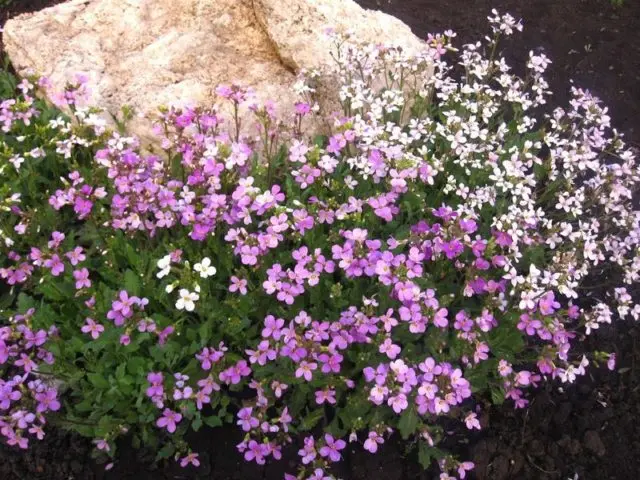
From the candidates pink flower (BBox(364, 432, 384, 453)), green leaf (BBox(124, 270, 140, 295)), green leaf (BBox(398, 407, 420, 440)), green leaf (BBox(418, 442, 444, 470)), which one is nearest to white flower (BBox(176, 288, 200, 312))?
green leaf (BBox(124, 270, 140, 295))

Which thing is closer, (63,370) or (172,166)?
(63,370)

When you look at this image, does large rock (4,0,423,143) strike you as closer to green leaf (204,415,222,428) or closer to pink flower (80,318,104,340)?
pink flower (80,318,104,340)

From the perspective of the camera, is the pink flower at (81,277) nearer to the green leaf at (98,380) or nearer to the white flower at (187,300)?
the green leaf at (98,380)

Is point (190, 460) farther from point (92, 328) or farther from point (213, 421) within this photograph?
point (92, 328)

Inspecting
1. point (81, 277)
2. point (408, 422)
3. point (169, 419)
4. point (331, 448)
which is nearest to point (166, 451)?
point (169, 419)

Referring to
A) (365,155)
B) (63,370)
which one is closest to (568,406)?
(365,155)

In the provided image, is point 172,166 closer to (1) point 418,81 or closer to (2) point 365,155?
(2) point 365,155
